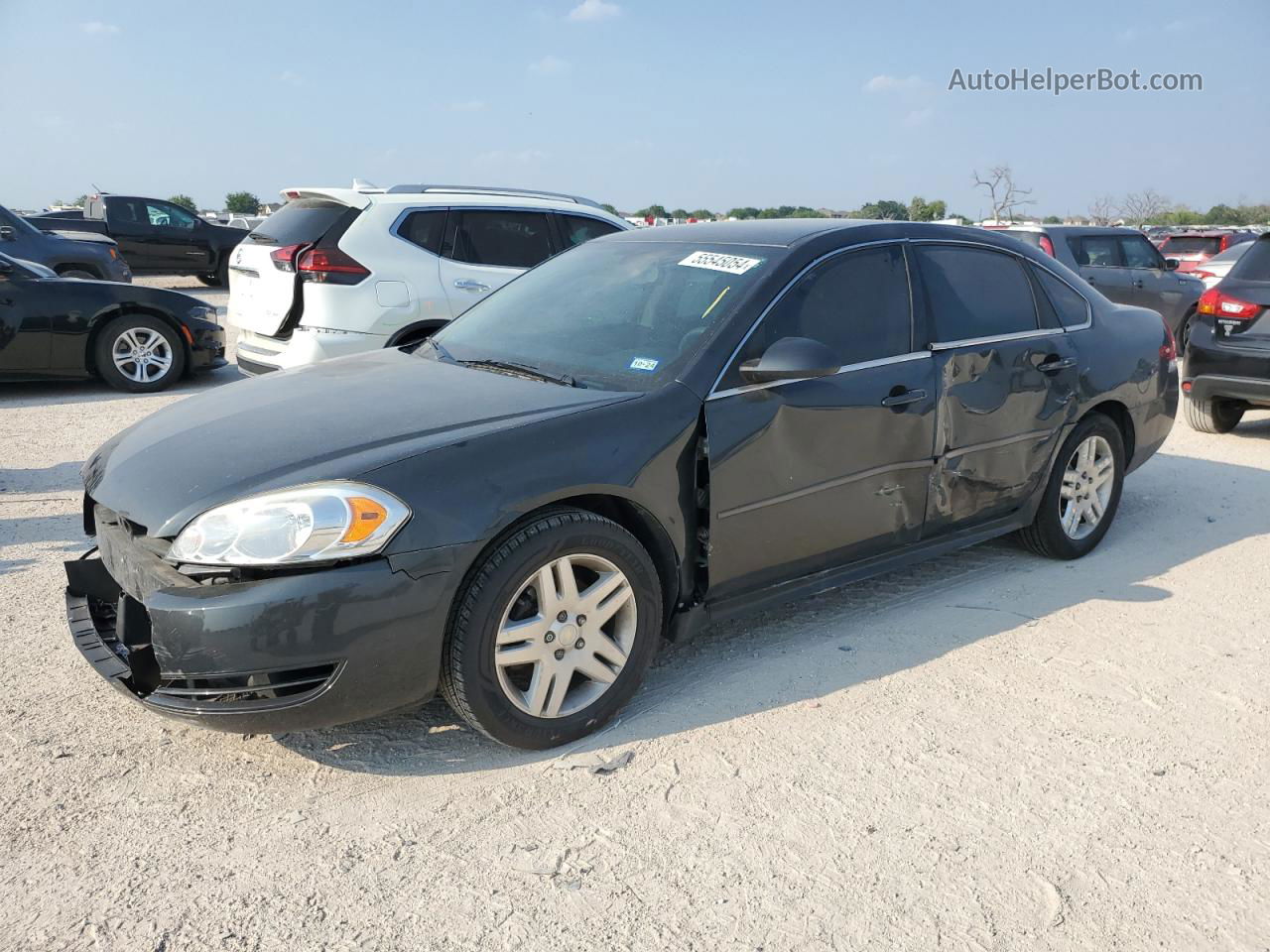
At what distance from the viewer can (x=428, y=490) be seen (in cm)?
283

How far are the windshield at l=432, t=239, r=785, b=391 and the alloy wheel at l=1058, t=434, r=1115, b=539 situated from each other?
2029 millimetres

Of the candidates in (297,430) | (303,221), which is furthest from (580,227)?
(297,430)

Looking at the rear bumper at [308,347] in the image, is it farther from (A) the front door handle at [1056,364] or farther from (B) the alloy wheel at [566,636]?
(A) the front door handle at [1056,364]

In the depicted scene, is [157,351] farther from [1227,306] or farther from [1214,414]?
[1214,414]

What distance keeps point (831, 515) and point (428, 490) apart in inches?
63.0

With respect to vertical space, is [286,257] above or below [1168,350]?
above

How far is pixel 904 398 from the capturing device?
3.94 m

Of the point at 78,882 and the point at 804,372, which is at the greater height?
the point at 804,372

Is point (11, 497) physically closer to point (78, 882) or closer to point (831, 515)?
point (78, 882)

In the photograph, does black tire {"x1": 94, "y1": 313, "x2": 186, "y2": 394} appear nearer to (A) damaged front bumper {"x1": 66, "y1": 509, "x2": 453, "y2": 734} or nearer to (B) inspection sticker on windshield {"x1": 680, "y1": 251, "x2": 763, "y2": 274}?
(B) inspection sticker on windshield {"x1": 680, "y1": 251, "x2": 763, "y2": 274}

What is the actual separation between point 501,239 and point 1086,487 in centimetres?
467

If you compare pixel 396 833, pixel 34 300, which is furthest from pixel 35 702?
pixel 34 300

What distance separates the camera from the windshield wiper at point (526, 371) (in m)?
3.53

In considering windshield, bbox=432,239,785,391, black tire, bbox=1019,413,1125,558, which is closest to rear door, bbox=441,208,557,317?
windshield, bbox=432,239,785,391
